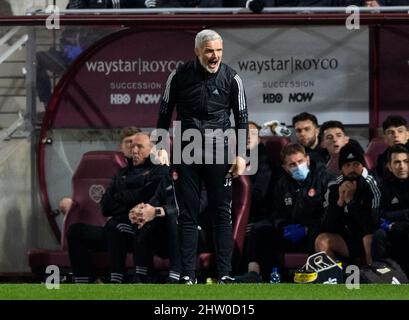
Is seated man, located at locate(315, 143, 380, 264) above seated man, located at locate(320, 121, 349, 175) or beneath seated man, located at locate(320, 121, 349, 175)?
beneath

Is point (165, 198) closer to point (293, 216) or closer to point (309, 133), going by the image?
point (293, 216)

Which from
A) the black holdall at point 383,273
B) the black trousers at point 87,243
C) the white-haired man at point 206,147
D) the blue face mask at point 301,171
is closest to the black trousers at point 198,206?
the white-haired man at point 206,147

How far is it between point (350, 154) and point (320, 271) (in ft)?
4.61

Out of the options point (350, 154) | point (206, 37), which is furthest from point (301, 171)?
point (206, 37)

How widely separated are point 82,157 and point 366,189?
128 inches

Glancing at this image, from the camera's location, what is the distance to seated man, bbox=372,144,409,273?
522 inches

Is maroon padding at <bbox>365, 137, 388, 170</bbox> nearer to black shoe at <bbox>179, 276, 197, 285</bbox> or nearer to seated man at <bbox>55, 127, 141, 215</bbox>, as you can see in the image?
seated man at <bbox>55, 127, 141, 215</bbox>

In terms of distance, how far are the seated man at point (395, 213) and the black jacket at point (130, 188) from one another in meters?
2.11

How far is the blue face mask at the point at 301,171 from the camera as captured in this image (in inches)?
559

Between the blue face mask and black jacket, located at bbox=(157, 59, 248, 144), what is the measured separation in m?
1.74

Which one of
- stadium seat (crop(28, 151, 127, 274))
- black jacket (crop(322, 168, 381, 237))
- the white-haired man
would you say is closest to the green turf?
the white-haired man

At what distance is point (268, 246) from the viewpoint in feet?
46.5

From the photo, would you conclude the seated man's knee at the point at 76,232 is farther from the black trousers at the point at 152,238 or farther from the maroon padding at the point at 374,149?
the maroon padding at the point at 374,149

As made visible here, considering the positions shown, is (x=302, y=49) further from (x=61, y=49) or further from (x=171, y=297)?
(x=171, y=297)
